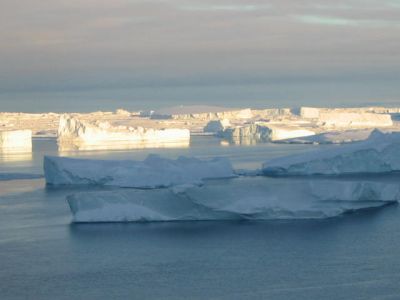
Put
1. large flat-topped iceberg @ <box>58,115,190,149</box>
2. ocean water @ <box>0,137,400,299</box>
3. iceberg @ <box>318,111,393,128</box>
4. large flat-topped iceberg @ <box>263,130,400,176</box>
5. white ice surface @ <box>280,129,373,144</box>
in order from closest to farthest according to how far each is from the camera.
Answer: ocean water @ <box>0,137,400,299</box>
large flat-topped iceberg @ <box>263,130,400,176</box>
white ice surface @ <box>280,129,373,144</box>
large flat-topped iceberg @ <box>58,115,190,149</box>
iceberg @ <box>318,111,393,128</box>

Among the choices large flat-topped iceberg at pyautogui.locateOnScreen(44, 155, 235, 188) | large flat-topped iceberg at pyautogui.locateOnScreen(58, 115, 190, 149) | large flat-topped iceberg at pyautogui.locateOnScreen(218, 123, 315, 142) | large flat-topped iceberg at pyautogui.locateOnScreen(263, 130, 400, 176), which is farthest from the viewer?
large flat-topped iceberg at pyautogui.locateOnScreen(218, 123, 315, 142)

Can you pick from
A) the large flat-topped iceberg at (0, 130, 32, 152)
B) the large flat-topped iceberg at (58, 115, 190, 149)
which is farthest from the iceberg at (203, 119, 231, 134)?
the large flat-topped iceberg at (0, 130, 32, 152)

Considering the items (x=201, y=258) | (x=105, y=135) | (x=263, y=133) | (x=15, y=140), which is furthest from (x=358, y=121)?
(x=201, y=258)

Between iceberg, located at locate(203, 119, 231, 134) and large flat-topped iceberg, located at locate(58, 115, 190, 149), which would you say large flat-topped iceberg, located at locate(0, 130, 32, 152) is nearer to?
large flat-topped iceberg, located at locate(58, 115, 190, 149)

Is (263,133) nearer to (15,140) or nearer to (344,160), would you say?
(15,140)

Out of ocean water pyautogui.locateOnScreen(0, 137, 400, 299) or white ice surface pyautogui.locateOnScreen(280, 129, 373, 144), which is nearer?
ocean water pyautogui.locateOnScreen(0, 137, 400, 299)

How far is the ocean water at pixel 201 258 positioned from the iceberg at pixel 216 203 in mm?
269

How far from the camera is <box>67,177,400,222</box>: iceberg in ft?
56.5

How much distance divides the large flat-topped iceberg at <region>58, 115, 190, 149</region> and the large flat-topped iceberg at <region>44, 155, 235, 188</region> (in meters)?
21.9

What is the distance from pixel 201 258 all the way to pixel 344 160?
13.7 metres

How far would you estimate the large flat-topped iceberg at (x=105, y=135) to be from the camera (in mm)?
50031

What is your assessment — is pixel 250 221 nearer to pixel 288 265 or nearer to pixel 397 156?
pixel 288 265

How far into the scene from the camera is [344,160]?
27.2m

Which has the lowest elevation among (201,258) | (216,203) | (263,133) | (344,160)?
(201,258)
